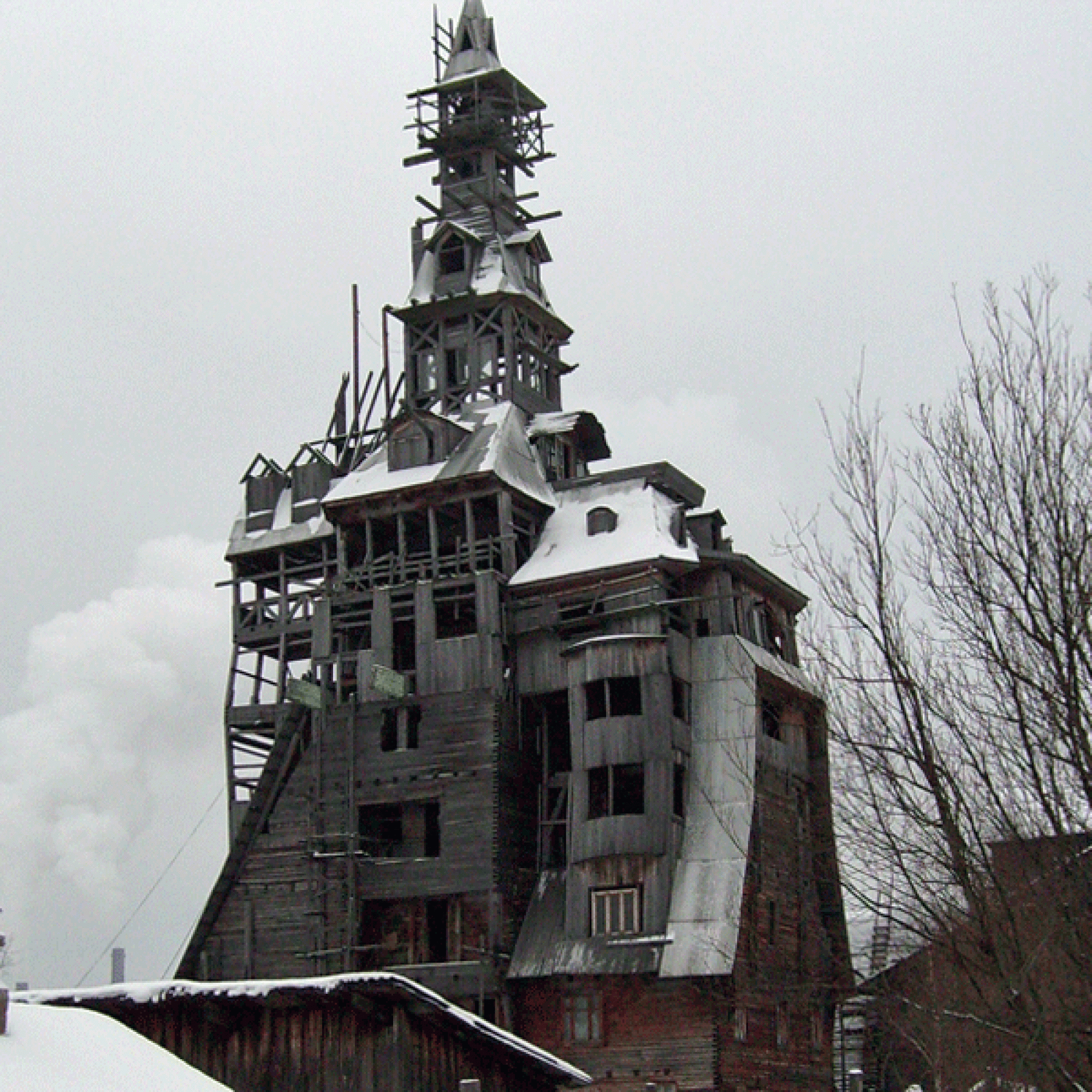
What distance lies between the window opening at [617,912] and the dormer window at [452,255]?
24465mm

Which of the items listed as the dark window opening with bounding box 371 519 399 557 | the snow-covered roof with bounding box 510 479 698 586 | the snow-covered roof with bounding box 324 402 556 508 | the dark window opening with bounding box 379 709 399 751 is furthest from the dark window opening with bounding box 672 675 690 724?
the dark window opening with bounding box 371 519 399 557

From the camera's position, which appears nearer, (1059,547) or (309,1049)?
(1059,547)

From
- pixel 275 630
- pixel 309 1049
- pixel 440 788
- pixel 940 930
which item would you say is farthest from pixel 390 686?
pixel 940 930

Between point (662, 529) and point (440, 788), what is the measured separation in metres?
10.5

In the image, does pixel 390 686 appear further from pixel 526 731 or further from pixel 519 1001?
pixel 519 1001

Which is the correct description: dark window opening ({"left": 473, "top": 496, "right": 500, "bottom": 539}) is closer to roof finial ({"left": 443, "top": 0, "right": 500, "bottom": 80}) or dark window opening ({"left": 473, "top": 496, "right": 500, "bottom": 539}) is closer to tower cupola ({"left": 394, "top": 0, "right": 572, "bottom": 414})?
tower cupola ({"left": 394, "top": 0, "right": 572, "bottom": 414})

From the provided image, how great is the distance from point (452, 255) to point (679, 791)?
75.0 feet

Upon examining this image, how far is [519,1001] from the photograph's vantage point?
48.4 m

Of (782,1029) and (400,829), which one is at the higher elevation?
(400,829)

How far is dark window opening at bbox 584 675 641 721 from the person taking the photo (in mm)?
49406

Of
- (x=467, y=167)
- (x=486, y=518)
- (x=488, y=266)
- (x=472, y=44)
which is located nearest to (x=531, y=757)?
(x=486, y=518)

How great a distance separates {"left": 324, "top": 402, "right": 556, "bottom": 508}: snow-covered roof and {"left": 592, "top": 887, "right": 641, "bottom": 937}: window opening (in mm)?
13491

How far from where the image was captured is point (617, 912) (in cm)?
4716

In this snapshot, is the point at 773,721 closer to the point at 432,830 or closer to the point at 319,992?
the point at 432,830
